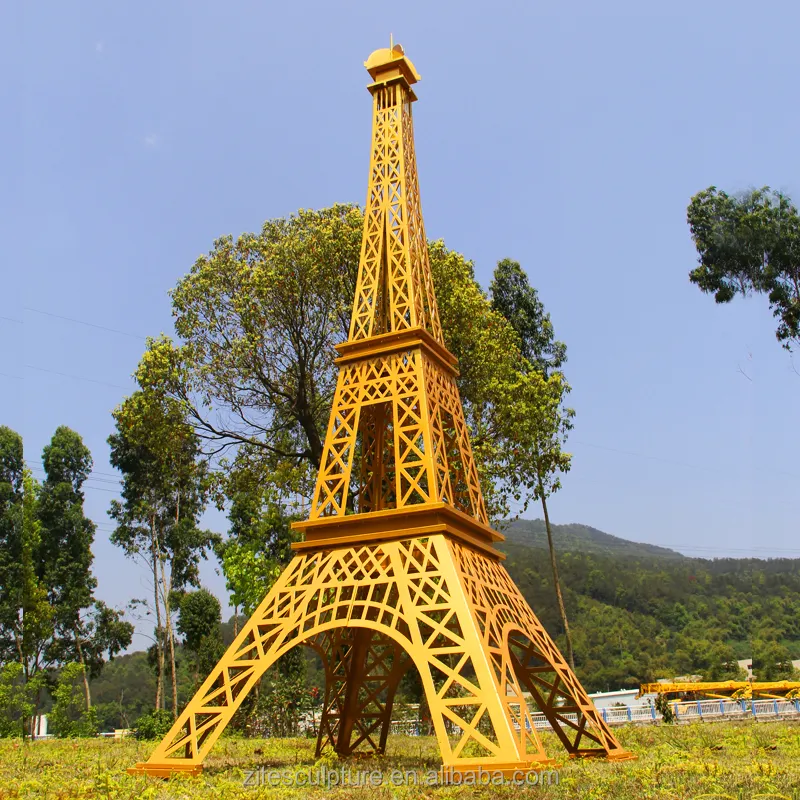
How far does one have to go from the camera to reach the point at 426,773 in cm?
961

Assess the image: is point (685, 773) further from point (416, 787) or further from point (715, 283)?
point (715, 283)

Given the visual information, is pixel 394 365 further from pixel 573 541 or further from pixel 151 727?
pixel 573 541

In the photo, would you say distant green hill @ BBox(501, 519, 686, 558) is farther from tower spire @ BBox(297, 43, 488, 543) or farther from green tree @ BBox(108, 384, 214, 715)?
tower spire @ BBox(297, 43, 488, 543)

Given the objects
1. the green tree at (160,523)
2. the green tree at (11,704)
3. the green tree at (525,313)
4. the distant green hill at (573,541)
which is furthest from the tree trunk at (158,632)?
the distant green hill at (573,541)

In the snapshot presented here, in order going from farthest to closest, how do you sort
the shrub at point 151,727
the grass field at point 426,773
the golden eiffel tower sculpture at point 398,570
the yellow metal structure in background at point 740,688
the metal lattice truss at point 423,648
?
the yellow metal structure in background at point 740,688 < the shrub at point 151,727 < the golden eiffel tower sculpture at point 398,570 < the metal lattice truss at point 423,648 < the grass field at point 426,773

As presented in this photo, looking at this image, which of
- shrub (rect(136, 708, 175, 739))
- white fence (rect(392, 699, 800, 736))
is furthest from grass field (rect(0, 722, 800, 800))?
shrub (rect(136, 708, 175, 739))

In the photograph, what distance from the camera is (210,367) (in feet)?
66.5

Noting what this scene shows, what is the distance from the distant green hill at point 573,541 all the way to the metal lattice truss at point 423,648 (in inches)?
4785

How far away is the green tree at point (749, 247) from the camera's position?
899 inches

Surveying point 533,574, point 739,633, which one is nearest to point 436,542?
point 533,574

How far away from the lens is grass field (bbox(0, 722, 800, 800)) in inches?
271

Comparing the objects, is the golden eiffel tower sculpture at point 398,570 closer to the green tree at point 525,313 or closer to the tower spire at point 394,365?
the tower spire at point 394,365

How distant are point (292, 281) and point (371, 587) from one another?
11359 millimetres

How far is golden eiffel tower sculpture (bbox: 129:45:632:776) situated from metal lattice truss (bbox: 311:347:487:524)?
36 millimetres
